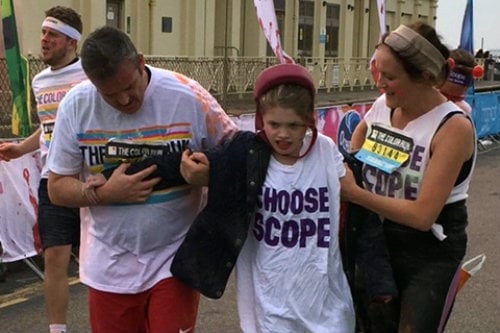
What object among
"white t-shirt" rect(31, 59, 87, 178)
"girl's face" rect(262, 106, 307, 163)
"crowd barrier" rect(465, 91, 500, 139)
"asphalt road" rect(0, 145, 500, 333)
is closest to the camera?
"girl's face" rect(262, 106, 307, 163)

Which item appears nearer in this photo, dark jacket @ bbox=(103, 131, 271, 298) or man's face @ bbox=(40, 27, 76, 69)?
dark jacket @ bbox=(103, 131, 271, 298)

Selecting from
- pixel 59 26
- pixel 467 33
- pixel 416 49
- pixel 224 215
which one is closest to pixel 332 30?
pixel 467 33

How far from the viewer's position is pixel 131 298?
122 inches

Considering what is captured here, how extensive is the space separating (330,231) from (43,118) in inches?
101

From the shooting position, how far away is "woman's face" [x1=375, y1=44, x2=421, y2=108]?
2820 mm

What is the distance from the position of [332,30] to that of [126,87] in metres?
30.4

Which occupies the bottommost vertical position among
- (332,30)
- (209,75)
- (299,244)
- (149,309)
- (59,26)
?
(149,309)

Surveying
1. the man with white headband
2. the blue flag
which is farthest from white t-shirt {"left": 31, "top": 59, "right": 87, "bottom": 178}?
the blue flag

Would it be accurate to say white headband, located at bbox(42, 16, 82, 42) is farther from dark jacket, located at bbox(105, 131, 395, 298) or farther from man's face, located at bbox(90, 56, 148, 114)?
dark jacket, located at bbox(105, 131, 395, 298)

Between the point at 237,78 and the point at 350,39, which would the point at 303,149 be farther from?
the point at 350,39

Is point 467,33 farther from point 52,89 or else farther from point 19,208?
point 52,89

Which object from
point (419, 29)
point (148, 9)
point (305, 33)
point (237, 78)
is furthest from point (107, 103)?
point (305, 33)

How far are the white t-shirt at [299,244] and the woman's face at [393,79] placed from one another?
32 centimetres

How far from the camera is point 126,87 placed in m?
2.78
